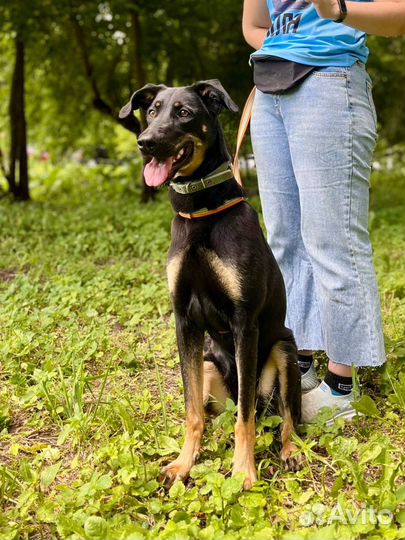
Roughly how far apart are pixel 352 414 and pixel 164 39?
27.5ft

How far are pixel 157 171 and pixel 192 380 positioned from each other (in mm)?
936

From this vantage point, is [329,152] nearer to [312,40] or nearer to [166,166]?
[312,40]

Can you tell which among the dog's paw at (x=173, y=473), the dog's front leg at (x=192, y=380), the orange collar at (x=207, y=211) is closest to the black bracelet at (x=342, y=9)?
the orange collar at (x=207, y=211)

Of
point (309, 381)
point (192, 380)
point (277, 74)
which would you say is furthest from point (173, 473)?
point (277, 74)

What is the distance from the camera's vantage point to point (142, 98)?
9.75 ft

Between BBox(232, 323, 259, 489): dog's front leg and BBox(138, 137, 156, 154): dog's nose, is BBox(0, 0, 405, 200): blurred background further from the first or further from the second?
BBox(232, 323, 259, 489): dog's front leg

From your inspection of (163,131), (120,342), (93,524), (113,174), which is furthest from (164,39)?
(93,524)

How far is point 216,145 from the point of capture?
2717mm

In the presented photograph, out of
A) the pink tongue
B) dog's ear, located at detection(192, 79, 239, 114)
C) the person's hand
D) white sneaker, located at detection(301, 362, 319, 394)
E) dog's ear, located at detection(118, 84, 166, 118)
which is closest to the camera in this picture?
the person's hand

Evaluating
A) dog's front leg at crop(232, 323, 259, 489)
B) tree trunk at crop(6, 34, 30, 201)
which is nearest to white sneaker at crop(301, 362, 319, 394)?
dog's front leg at crop(232, 323, 259, 489)

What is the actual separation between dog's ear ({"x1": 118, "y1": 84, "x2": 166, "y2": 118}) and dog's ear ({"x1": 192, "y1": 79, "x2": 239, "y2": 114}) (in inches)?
8.6

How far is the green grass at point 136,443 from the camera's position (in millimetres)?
2176

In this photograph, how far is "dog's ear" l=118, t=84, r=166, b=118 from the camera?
287 cm

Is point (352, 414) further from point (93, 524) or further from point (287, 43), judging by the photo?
point (287, 43)
